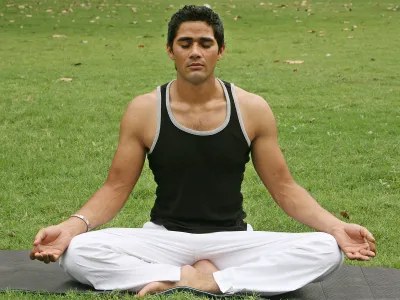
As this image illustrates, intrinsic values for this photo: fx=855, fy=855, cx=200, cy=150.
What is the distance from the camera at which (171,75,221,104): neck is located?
4.57 metres

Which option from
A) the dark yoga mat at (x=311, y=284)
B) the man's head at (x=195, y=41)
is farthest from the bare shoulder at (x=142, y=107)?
the dark yoga mat at (x=311, y=284)

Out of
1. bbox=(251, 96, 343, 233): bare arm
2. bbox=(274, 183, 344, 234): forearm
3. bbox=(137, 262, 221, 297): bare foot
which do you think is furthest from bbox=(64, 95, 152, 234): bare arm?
bbox=(274, 183, 344, 234): forearm

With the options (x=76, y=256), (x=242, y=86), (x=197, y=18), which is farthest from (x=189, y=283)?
(x=242, y=86)

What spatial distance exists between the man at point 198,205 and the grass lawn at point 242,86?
45cm

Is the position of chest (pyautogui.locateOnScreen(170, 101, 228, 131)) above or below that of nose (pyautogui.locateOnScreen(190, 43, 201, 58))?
below

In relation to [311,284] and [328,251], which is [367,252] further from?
[311,284]

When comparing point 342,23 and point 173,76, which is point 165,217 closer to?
point 173,76

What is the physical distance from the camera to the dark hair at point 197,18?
14.8 ft

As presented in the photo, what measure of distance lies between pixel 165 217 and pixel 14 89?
612cm

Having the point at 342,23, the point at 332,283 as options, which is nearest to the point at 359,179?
the point at 332,283

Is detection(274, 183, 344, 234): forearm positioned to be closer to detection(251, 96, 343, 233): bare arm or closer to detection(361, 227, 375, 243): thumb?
detection(251, 96, 343, 233): bare arm

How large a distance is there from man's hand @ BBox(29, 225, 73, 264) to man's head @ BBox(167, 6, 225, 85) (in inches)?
40.7

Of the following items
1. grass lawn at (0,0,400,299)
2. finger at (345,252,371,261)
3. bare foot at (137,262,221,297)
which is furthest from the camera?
grass lawn at (0,0,400,299)

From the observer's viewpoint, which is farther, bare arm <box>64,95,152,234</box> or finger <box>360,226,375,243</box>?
bare arm <box>64,95,152,234</box>
